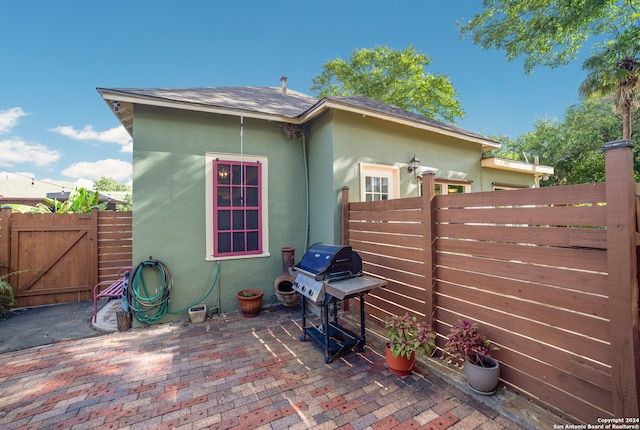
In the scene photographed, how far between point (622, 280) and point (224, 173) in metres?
4.99

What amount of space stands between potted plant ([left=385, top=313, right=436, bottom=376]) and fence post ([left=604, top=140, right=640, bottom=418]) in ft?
4.10

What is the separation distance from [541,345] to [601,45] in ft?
42.6

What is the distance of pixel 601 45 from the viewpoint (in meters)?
8.84

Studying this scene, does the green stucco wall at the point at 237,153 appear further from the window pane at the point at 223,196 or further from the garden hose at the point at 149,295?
the window pane at the point at 223,196

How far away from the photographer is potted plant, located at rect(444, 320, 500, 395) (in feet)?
7.32

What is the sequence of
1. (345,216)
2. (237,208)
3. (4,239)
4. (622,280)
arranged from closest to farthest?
(622,280) → (345,216) → (4,239) → (237,208)

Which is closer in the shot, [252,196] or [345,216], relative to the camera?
[345,216]

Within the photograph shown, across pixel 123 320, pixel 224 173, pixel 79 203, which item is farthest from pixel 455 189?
pixel 79 203

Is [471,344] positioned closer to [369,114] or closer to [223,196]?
[369,114]

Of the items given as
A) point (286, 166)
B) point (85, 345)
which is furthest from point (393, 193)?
point (85, 345)

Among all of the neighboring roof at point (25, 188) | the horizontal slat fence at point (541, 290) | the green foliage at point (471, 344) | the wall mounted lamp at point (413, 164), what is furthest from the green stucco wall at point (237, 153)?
the neighboring roof at point (25, 188)

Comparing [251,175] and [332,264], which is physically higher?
[251,175]

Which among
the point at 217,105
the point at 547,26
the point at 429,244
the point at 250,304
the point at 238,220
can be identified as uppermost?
the point at 547,26

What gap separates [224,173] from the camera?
460 centimetres
